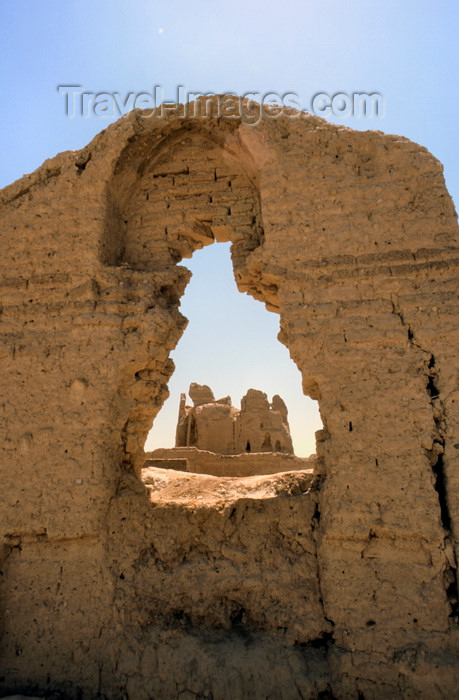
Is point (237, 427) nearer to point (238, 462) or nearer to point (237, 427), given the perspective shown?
point (237, 427)

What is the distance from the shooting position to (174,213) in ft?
15.1

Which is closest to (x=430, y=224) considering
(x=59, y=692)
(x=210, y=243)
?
(x=210, y=243)

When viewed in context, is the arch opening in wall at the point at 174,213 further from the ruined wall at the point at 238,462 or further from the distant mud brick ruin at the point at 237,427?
the distant mud brick ruin at the point at 237,427

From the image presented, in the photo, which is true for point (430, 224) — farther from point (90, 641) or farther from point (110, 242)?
point (90, 641)

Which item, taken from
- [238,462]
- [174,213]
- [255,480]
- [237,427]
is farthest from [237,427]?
[174,213]

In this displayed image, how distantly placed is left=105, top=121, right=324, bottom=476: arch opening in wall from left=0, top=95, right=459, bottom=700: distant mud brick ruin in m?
0.04

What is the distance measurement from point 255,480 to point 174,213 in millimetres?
3061

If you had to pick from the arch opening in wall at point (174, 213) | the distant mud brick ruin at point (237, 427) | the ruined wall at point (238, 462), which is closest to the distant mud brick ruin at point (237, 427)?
the distant mud brick ruin at point (237, 427)

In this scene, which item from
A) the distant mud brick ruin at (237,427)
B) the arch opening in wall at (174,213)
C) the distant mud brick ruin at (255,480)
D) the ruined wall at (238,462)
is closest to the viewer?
the distant mud brick ruin at (255,480)

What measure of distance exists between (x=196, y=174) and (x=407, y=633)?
183 inches

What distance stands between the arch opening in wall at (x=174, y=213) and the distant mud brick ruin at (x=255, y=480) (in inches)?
1.4

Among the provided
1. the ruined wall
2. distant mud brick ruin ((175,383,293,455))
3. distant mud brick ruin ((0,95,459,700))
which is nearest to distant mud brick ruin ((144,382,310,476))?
distant mud brick ruin ((175,383,293,455))

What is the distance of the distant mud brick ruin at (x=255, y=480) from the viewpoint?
2.89m

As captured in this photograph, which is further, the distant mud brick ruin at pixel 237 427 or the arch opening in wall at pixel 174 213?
the distant mud brick ruin at pixel 237 427
